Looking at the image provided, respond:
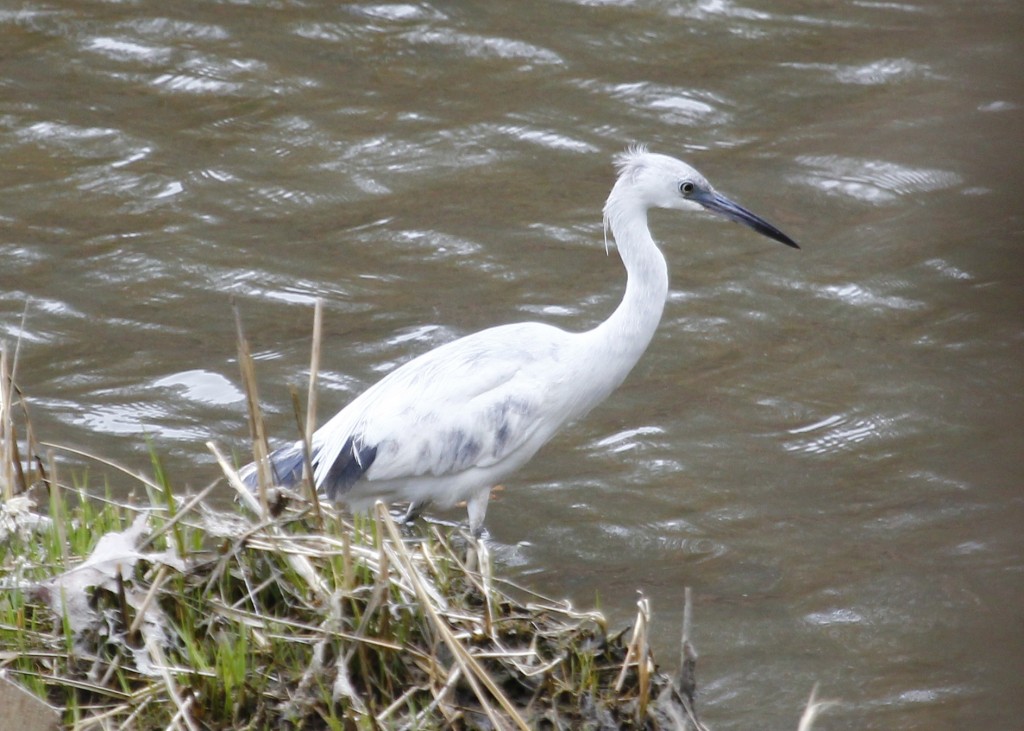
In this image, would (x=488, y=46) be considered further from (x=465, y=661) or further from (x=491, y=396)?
(x=465, y=661)

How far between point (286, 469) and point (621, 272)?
3449 millimetres

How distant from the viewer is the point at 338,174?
977 cm

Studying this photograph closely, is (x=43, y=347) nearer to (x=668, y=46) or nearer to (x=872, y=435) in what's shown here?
(x=872, y=435)

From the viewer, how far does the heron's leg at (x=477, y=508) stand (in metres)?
6.20

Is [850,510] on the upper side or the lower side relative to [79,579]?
lower

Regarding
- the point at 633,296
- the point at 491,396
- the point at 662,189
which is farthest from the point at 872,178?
the point at 491,396

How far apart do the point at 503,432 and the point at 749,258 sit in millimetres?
3292

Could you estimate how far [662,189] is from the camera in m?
6.36

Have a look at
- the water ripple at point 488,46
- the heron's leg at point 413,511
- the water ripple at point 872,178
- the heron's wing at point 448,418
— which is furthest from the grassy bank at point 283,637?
the water ripple at point 488,46

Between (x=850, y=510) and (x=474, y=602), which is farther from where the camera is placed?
(x=850, y=510)

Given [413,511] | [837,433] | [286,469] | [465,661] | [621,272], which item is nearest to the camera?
[465,661]

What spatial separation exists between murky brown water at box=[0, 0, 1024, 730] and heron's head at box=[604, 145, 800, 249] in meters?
1.34

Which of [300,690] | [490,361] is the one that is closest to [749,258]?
[490,361]

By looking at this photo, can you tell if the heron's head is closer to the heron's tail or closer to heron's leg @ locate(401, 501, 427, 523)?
heron's leg @ locate(401, 501, 427, 523)
